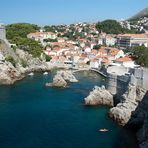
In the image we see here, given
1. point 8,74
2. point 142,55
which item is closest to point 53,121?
point 8,74

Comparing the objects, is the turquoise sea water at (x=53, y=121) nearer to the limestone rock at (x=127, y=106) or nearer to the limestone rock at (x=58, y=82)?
the limestone rock at (x=127, y=106)

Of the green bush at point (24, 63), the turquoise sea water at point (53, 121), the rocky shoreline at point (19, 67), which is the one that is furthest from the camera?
the green bush at point (24, 63)

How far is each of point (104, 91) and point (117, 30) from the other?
6607 centimetres

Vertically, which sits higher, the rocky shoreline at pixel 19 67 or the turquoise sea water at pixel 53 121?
the rocky shoreline at pixel 19 67

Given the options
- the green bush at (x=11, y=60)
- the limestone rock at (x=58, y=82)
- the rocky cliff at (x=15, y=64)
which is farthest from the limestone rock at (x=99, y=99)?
the green bush at (x=11, y=60)

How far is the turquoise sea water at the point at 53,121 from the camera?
2075cm

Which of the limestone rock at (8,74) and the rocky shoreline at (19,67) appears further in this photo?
the rocky shoreline at (19,67)

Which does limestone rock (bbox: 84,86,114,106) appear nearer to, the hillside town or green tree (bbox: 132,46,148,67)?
the hillside town

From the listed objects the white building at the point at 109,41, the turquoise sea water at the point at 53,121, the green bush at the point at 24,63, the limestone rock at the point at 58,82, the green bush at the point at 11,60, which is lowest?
the turquoise sea water at the point at 53,121

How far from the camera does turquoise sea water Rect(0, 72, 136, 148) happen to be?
20750mm

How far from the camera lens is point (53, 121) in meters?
24.9

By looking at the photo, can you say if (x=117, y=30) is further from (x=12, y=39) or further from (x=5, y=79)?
(x=5, y=79)

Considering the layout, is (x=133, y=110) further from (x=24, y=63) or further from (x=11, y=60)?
(x=24, y=63)

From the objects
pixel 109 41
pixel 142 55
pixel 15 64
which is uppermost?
pixel 109 41
